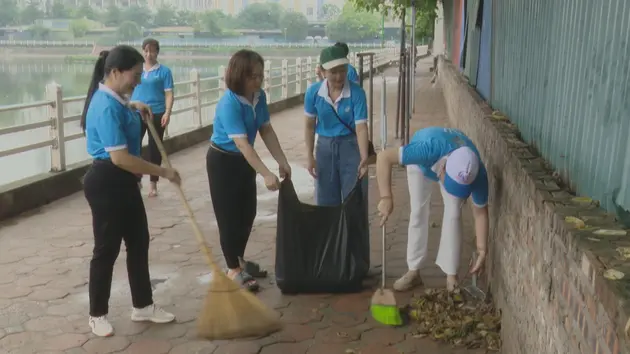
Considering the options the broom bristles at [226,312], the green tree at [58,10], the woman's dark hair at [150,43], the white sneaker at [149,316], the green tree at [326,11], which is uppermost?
the green tree at [326,11]

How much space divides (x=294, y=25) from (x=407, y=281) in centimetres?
4626

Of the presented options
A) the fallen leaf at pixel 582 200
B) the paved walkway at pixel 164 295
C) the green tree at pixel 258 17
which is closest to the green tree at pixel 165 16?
the green tree at pixel 258 17

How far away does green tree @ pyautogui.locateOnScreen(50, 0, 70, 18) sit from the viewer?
2033 centimetres

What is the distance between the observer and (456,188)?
3854mm

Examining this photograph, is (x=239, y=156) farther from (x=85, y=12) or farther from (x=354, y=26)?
(x=354, y=26)

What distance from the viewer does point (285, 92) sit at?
17812 mm

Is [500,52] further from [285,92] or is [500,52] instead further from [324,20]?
[324,20]

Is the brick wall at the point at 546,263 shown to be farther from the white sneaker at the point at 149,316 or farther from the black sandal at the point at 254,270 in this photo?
the white sneaker at the point at 149,316

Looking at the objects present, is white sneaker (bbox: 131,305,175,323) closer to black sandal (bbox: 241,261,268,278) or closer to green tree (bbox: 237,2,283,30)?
black sandal (bbox: 241,261,268,278)

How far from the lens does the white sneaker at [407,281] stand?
15.2ft

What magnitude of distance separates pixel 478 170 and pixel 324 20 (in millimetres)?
54553

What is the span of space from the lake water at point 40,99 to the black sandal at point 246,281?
1831 mm

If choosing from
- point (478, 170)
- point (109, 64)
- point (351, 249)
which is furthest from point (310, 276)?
point (109, 64)

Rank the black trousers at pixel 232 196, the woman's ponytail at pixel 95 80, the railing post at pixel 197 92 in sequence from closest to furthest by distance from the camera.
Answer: the woman's ponytail at pixel 95 80, the black trousers at pixel 232 196, the railing post at pixel 197 92
